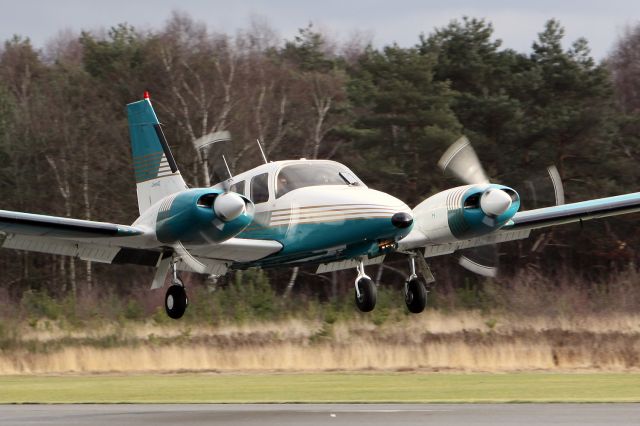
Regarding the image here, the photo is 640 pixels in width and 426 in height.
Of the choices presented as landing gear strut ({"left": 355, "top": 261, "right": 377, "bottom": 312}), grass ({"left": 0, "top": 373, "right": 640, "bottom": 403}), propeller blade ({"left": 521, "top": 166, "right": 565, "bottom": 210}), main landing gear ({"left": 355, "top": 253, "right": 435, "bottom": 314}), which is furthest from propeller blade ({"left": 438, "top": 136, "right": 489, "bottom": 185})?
grass ({"left": 0, "top": 373, "right": 640, "bottom": 403})

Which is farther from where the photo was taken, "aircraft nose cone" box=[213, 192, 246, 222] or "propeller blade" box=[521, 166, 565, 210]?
"propeller blade" box=[521, 166, 565, 210]

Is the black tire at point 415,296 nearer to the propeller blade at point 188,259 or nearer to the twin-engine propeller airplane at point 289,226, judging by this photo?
the twin-engine propeller airplane at point 289,226

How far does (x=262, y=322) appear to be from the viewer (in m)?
38.2

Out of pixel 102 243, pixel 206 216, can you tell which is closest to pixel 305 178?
pixel 206 216

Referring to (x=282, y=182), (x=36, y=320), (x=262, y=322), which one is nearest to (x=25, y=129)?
(x=36, y=320)

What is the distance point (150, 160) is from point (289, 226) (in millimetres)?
4447

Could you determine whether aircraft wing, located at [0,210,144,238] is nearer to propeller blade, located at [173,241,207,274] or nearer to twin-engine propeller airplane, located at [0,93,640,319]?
twin-engine propeller airplane, located at [0,93,640,319]

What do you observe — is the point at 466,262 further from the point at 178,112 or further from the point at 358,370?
the point at 178,112

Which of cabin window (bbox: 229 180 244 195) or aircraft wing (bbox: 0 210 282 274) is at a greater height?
cabin window (bbox: 229 180 244 195)

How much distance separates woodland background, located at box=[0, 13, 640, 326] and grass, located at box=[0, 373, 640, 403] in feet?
27.7

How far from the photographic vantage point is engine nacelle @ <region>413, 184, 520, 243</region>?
20.2 meters

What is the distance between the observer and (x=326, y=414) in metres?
22.1

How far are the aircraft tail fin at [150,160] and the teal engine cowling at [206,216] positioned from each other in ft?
11.4

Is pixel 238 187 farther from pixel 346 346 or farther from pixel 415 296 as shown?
pixel 346 346
